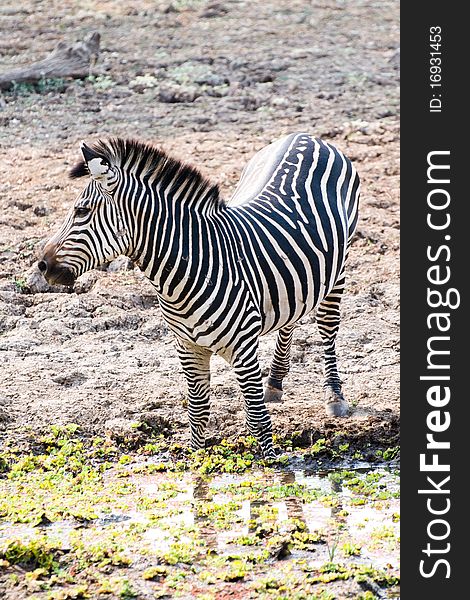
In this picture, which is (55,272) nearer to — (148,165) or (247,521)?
(148,165)

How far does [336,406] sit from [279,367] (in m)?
0.60

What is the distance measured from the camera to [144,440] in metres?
7.68

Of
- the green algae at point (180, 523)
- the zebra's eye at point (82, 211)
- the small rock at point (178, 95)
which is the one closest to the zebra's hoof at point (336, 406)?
the green algae at point (180, 523)

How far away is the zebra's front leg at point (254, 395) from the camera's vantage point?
684cm

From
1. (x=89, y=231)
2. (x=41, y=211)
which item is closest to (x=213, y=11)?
(x=41, y=211)

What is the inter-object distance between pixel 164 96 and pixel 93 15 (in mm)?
5482

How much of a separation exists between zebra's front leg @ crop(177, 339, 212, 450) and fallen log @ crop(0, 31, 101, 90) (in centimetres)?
923

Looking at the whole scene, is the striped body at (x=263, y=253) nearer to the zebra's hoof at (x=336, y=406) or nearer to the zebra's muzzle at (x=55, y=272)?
the zebra's muzzle at (x=55, y=272)

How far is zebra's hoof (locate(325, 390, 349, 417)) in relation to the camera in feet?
26.3

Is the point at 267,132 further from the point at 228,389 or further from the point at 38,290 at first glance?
the point at 228,389

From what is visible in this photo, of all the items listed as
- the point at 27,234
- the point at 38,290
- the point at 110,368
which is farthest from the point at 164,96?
the point at 110,368

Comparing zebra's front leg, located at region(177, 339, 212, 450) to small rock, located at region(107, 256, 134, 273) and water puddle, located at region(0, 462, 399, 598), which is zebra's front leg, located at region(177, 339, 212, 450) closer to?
water puddle, located at region(0, 462, 399, 598)

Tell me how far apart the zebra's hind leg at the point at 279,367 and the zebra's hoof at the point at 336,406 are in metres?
0.44

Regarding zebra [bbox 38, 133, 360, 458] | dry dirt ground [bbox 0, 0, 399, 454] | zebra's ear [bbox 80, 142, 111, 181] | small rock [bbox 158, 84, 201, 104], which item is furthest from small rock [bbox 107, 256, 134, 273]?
small rock [bbox 158, 84, 201, 104]
